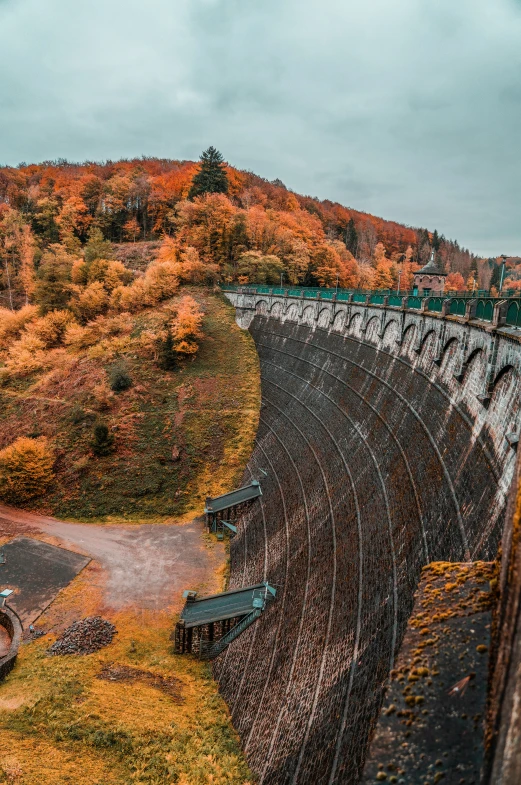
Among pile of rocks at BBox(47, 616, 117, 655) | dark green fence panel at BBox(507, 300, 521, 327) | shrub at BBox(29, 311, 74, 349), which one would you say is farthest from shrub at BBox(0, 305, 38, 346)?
dark green fence panel at BBox(507, 300, 521, 327)

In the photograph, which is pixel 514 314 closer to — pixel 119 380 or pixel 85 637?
pixel 85 637

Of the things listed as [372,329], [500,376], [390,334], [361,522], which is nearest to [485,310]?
[500,376]

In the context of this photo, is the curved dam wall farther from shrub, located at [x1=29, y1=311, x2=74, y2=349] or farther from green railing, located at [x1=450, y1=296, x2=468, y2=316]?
shrub, located at [x1=29, y1=311, x2=74, y2=349]

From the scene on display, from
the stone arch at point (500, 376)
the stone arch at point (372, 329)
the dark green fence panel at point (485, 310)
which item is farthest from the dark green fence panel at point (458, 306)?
the stone arch at point (372, 329)

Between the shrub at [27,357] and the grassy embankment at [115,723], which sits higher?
the shrub at [27,357]

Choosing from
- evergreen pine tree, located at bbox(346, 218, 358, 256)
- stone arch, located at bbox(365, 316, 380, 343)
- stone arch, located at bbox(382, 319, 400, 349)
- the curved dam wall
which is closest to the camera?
the curved dam wall

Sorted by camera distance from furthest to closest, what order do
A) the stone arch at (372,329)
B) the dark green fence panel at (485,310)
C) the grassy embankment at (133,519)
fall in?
1. the stone arch at (372,329)
2. the dark green fence panel at (485,310)
3. the grassy embankment at (133,519)

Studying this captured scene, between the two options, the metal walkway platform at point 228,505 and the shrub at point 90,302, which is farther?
the shrub at point 90,302

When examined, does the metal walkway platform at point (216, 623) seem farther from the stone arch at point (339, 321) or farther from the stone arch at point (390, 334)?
the stone arch at point (339, 321)
